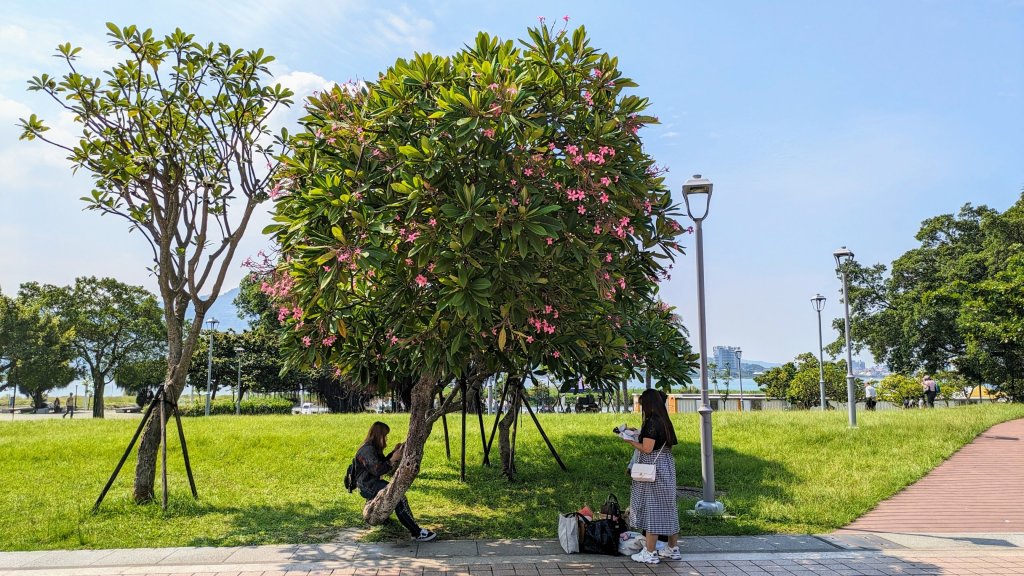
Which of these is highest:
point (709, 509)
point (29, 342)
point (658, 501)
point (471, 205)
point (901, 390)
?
point (471, 205)

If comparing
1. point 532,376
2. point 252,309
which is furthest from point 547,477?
point 252,309

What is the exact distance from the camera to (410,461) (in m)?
7.95

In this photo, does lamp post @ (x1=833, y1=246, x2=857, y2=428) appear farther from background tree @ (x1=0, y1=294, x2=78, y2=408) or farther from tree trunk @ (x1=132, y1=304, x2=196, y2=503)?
background tree @ (x1=0, y1=294, x2=78, y2=408)

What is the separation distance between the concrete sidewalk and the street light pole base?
118 cm

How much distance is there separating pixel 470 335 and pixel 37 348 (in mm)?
41643

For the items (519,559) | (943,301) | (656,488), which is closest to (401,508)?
(519,559)

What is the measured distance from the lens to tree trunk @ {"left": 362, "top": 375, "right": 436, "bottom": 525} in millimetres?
7816

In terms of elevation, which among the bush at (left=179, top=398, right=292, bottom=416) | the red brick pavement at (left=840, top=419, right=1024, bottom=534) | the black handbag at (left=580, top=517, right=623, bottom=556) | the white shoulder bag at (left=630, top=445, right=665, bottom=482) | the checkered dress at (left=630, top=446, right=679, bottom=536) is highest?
the white shoulder bag at (left=630, top=445, right=665, bottom=482)

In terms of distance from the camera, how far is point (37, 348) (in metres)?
37.7

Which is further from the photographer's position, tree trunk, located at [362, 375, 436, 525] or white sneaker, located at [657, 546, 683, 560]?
tree trunk, located at [362, 375, 436, 525]

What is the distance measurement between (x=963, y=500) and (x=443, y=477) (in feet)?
28.8

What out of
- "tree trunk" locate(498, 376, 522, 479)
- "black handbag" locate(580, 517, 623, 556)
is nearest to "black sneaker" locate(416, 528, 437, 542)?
"black handbag" locate(580, 517, 623, 556)

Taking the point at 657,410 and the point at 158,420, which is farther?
the point at 158,420

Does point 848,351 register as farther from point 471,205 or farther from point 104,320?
point 104,320
